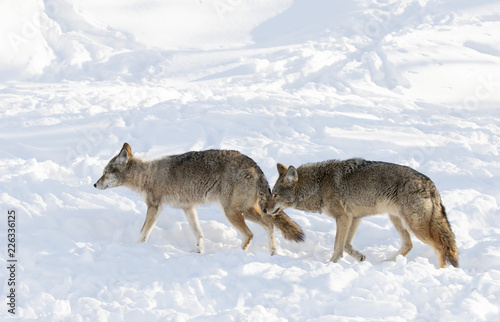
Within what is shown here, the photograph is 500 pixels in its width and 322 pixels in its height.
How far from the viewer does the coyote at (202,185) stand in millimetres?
8492

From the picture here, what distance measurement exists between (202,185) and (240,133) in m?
6.02

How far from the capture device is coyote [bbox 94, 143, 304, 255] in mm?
8492

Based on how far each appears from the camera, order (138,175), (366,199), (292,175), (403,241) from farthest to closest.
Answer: (138,175) → (292,175) → (403,241) → (366,199)

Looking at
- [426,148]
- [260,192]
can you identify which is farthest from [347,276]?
[426,148]

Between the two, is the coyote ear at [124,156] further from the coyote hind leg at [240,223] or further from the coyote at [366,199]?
the coyote at [366,199]

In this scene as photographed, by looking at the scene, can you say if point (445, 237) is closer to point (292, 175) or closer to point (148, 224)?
point (292, 175)

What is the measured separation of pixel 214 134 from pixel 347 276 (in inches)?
348

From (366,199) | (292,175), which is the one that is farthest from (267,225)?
(366,199)

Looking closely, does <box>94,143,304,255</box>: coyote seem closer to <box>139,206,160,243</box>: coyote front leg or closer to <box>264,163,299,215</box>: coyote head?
<box>139,206,160,243</box>: coyote front leg

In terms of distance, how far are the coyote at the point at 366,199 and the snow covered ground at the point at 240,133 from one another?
1.52 ft

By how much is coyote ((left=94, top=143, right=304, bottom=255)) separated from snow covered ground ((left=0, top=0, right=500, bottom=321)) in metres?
0.51

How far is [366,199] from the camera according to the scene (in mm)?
7953

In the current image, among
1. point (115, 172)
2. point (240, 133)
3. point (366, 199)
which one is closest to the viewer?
point (366, 199)

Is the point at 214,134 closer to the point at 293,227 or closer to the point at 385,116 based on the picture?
the point at 385,116
